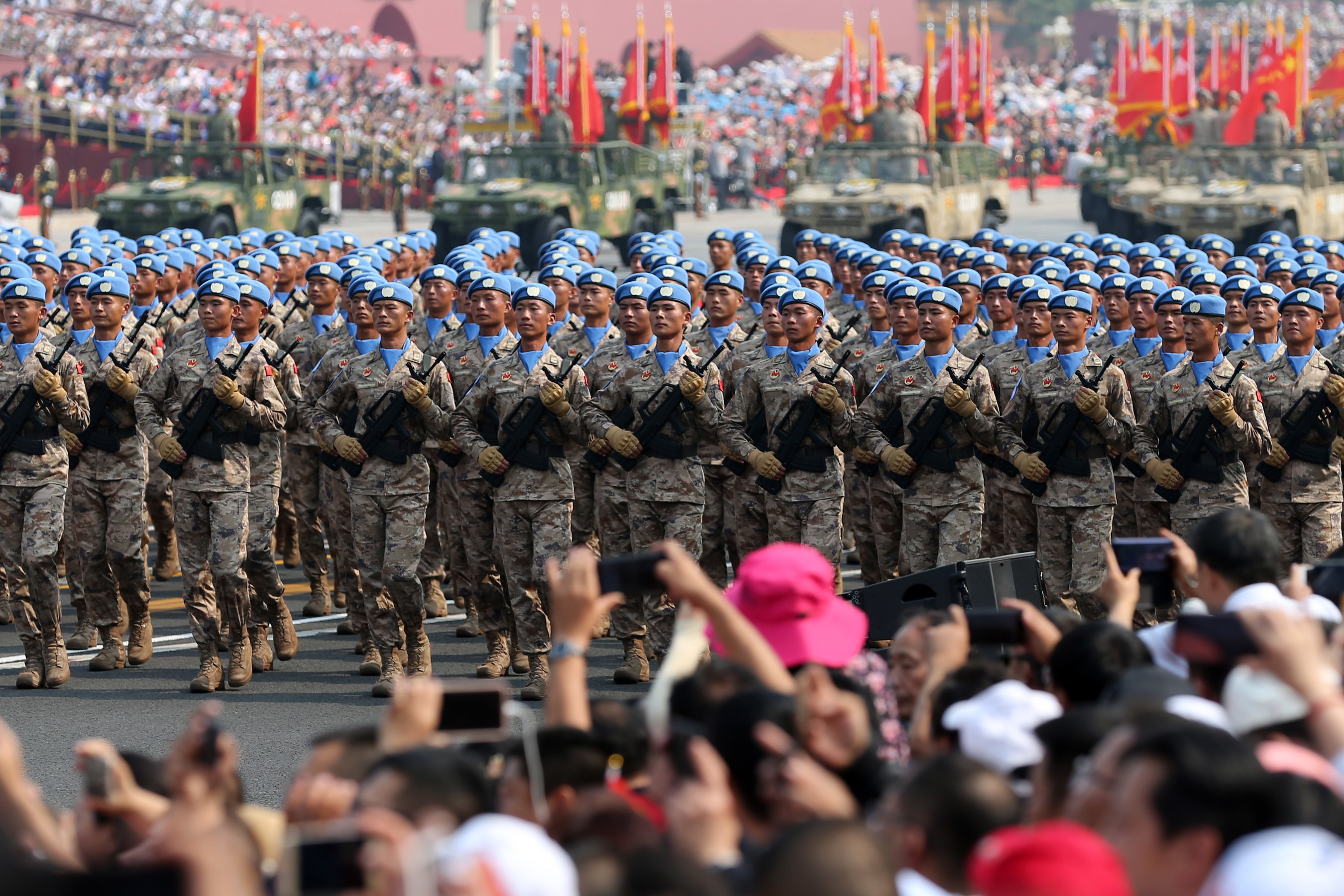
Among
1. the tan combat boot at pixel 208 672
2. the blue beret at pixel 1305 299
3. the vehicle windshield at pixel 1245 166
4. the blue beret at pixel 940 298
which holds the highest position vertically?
the vehicle windshield at pixel 1245 166

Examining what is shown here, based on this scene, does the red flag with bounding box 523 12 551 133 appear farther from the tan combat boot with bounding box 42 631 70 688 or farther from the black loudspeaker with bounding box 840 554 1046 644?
the black loudspeaker with bounding box 840 554 1046 644

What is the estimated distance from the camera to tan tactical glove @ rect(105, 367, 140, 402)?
941 centimetres

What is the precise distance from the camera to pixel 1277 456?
30.4 ft

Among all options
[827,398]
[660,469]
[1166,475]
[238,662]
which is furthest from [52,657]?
[1166,475]

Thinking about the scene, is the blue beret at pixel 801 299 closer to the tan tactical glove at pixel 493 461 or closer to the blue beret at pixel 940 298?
the blue beret at pixel 940 298

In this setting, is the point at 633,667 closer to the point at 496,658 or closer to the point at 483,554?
the point at 496,658

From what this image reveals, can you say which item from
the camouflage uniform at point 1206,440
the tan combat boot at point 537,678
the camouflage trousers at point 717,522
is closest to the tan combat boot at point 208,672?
the tan combat boot at point 537,678

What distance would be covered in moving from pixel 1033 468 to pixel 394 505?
10.3 feet

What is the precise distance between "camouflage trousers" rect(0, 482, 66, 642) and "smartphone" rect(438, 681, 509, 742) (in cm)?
576

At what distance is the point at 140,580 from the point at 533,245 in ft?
52.2

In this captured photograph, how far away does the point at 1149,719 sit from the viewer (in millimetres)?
3434

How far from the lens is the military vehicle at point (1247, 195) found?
24.1 metres

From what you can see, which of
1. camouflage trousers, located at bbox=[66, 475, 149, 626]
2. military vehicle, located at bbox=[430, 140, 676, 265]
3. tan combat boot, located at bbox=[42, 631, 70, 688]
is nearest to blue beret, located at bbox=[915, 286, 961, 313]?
camouflage trousers, located at bbox=[66, 475, 149, 626]

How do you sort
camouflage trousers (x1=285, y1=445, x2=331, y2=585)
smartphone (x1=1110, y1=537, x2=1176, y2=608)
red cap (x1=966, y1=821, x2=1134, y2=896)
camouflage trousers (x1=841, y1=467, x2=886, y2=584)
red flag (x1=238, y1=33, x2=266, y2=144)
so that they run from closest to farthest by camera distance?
1. red cap (x1=966, y1=821, x2=1134, y2=896)
2. smartphone (x1=1110, y1=537, x2=1176, y2=608)
3. camouflage trousers (x1=841, y1=467, x2=886, y2=584)
4. camouflage trousers (x1=285, y1=445, x2=331, y2=585)
5. red flag (x1=238, y1=33, x2=266, y2=144)
